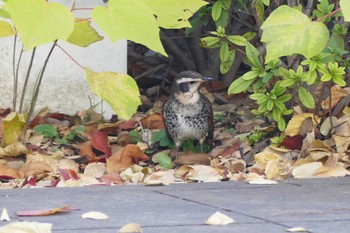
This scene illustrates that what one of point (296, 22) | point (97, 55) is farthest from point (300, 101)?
point (296, 22)

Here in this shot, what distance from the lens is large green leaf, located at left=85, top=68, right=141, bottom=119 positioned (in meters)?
4.21

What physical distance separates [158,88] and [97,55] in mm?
1240

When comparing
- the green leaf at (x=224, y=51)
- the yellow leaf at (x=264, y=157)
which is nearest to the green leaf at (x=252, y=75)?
the green leaf at (x=224, y=51)

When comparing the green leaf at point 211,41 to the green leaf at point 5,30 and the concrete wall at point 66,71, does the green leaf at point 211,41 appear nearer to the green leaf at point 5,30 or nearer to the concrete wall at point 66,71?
the concrete wall at point 66,71

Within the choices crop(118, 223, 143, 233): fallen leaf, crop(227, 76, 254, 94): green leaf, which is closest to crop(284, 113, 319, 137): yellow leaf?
crop(227, 76, 254, 94): green leaf

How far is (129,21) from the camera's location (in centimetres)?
361

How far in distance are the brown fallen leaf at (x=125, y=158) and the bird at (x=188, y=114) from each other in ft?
2.21

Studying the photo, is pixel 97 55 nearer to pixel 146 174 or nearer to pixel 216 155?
pixel 216 155

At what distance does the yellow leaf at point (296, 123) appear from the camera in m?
5.64

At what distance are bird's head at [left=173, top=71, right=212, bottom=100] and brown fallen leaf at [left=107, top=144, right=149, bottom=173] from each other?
0.78m

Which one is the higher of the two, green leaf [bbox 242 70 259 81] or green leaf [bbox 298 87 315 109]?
green leaf [bbox 242 70 259 81]

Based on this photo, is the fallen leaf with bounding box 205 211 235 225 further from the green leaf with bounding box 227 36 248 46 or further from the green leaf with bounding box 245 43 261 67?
the green leaf with bounding box 227 36 248 46

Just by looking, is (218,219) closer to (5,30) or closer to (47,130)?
(5,30)

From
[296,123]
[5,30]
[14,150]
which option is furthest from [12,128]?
[296,123]
